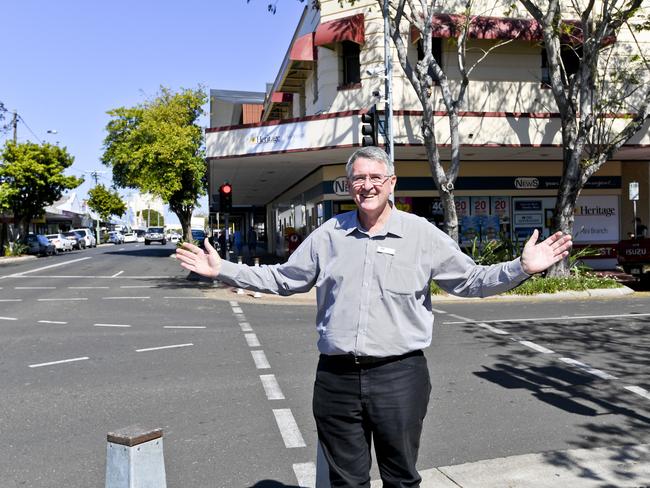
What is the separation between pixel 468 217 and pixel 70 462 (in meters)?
19.7

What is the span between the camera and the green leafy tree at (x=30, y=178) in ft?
133

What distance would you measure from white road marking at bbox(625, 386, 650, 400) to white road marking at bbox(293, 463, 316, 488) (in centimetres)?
359

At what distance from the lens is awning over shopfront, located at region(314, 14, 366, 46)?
64.1ft

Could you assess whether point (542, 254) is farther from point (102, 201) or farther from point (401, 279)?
point (102, 201)

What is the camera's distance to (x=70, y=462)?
4727 mm

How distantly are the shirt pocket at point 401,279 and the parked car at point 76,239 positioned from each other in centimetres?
5743

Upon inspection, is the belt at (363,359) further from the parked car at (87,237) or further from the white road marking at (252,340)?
the parked car at (87,237)

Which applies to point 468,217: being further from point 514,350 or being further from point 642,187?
point 514,350

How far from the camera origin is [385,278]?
9.68ft

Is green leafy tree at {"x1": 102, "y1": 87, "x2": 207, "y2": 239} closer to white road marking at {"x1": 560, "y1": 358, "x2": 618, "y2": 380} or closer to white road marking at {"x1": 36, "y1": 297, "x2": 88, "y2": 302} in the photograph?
white road marking at {"x1": 36, "y1": 297, "x2": 88, "y2": 302}

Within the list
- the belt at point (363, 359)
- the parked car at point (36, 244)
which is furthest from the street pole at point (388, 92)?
the parked car at point (36, 244)

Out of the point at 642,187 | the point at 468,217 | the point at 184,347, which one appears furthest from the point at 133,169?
the point at 184,347

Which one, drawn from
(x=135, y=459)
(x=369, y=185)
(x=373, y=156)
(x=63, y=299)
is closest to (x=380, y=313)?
(x=369, y=185)

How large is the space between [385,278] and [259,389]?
13.7 ft
